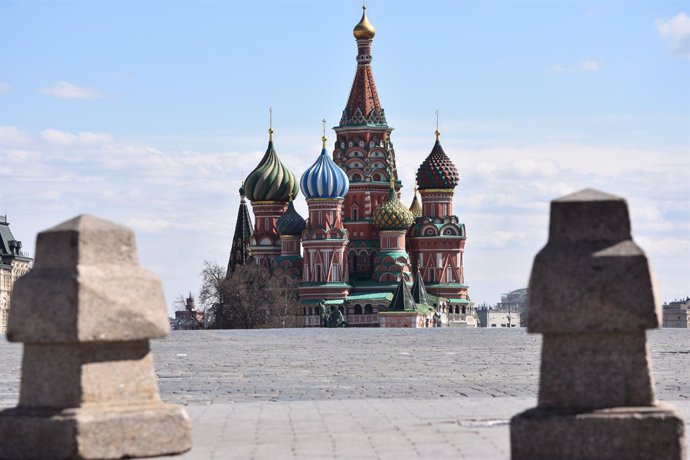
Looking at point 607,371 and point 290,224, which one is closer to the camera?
point 607,371

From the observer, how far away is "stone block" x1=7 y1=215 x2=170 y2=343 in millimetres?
8148

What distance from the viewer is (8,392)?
14.2 m

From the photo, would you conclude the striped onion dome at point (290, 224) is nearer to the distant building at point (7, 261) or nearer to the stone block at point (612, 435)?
the distant building at point (7, 261)

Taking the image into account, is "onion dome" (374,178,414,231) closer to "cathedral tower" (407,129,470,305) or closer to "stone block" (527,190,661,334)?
"cathedral tower" (407,129,470,305)

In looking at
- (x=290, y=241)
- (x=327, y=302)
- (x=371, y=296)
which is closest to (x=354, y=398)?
(x=327, y=302)

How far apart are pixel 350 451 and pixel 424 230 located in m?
92.9

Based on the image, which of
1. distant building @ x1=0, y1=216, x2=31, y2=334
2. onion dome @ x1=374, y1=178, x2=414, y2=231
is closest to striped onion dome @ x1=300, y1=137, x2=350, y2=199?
onion dome @ x1=374, y1=178, x2=414, y2=231

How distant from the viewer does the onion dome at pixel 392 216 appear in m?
96.6

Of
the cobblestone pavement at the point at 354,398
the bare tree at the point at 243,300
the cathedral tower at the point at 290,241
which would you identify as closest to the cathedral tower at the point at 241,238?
the cathedral tower at the point at 290,241

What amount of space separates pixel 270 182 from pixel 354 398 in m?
90.3

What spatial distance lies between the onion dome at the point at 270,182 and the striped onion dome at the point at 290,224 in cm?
317

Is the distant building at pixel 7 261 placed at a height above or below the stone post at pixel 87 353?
above

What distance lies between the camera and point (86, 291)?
8164 millimetres

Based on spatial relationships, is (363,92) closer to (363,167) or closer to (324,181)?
(363,167)
